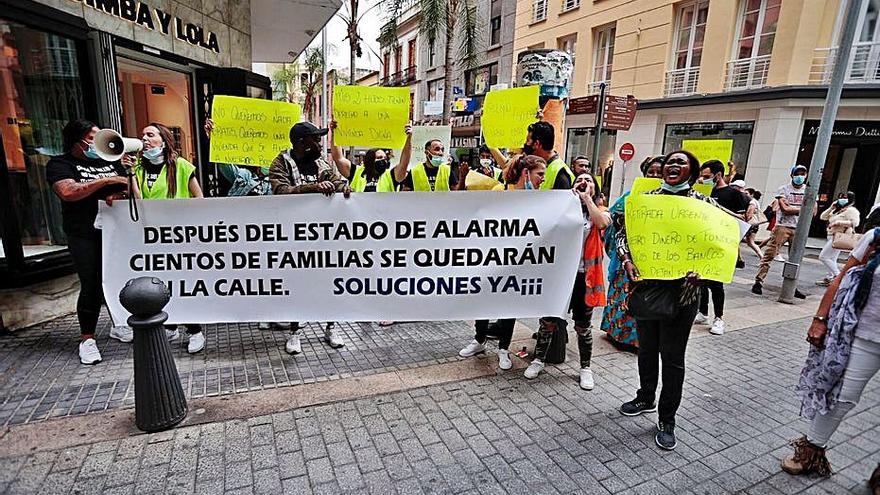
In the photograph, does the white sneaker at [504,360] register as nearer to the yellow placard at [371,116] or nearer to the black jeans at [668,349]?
the black jeans at [668,349]

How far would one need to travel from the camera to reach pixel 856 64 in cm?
Result: 1158

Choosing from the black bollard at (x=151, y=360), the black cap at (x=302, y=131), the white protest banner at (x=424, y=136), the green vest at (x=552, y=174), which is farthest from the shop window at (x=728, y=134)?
the black bollard at (x=151, y=360)

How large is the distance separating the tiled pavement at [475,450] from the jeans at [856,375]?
448 mm

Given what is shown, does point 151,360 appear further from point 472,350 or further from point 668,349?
point 668,349

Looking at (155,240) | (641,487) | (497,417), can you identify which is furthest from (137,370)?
(641,487)

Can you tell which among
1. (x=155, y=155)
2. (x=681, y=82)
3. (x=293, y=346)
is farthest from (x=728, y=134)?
(x=155, y=155)

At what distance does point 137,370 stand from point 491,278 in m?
2.41

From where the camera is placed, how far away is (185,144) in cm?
824

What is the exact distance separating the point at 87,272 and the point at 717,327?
617 centimetres

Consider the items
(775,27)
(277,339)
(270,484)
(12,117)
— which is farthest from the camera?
(775,27)

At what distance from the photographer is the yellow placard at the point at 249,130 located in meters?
4.16

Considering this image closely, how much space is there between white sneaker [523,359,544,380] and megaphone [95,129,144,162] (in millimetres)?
3398

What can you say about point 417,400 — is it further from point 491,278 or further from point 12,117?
point 12,117

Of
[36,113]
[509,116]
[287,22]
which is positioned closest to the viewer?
[509,116]
